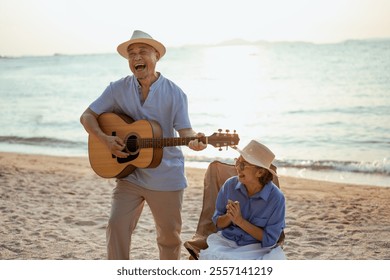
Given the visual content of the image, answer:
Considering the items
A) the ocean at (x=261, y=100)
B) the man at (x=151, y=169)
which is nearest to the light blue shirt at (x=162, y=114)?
the man at (x=151, y=169)

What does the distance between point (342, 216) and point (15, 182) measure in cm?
341

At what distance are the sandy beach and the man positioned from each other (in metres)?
1.29

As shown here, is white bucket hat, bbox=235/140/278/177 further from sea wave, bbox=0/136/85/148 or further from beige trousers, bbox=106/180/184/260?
sea wave, bbox=0/136/85/148

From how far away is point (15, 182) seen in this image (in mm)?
6781

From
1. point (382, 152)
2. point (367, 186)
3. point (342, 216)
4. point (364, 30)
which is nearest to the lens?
point (342, 216)

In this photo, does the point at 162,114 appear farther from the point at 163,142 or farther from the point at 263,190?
the point at 263,190

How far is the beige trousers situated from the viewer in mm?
3088

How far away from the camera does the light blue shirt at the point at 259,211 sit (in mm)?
2873

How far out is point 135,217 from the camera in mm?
3166

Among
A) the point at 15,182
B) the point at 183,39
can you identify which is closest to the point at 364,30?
the point at 183,39

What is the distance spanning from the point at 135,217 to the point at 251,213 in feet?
1.99

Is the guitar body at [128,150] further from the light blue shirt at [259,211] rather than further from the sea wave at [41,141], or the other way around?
the sea wave at [41,141]

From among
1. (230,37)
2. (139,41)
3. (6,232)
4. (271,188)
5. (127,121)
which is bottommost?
(6,232)
